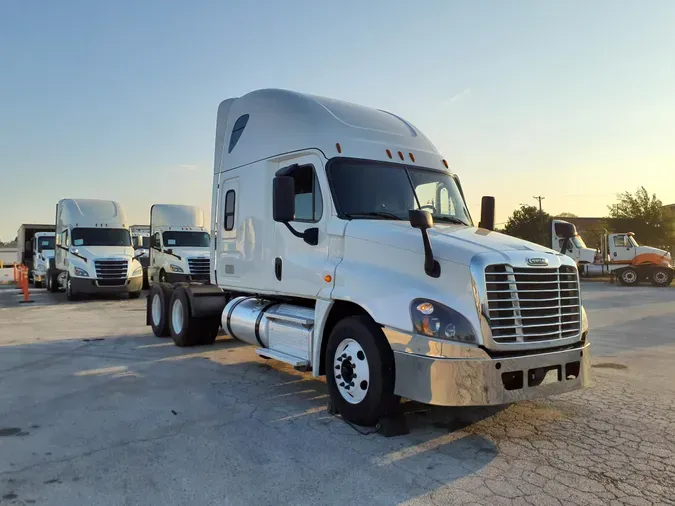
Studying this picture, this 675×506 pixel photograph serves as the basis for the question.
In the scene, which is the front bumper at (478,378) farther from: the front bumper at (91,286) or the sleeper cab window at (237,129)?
the front bumper at (91,286)

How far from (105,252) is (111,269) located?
0.77 m

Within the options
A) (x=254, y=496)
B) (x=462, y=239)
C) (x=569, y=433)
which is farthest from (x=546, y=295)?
(x=254, y=496)

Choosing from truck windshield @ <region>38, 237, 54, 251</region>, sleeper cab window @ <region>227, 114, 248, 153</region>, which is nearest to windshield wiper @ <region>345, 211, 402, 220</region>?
sleeper cab window @ <region>227, 114, 248, 153</region>

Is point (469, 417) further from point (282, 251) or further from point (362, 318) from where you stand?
point (282, 251)

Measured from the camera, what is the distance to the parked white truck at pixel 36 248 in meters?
25.0

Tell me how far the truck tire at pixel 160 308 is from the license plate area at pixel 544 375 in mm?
7282

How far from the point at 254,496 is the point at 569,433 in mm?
2959

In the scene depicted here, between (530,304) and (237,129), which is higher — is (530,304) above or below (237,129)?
below

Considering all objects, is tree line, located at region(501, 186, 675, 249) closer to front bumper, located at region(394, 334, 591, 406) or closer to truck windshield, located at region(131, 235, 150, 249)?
truck windshield, located at region(131, 235, 150, 249)

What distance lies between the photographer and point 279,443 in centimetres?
472

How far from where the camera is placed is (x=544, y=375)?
4676mm

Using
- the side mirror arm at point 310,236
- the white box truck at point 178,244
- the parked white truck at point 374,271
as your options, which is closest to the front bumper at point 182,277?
the white box truck at point 178,244

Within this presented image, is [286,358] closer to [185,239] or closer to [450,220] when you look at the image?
[450,220]

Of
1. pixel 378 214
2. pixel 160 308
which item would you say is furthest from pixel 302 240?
pixel 160 308
